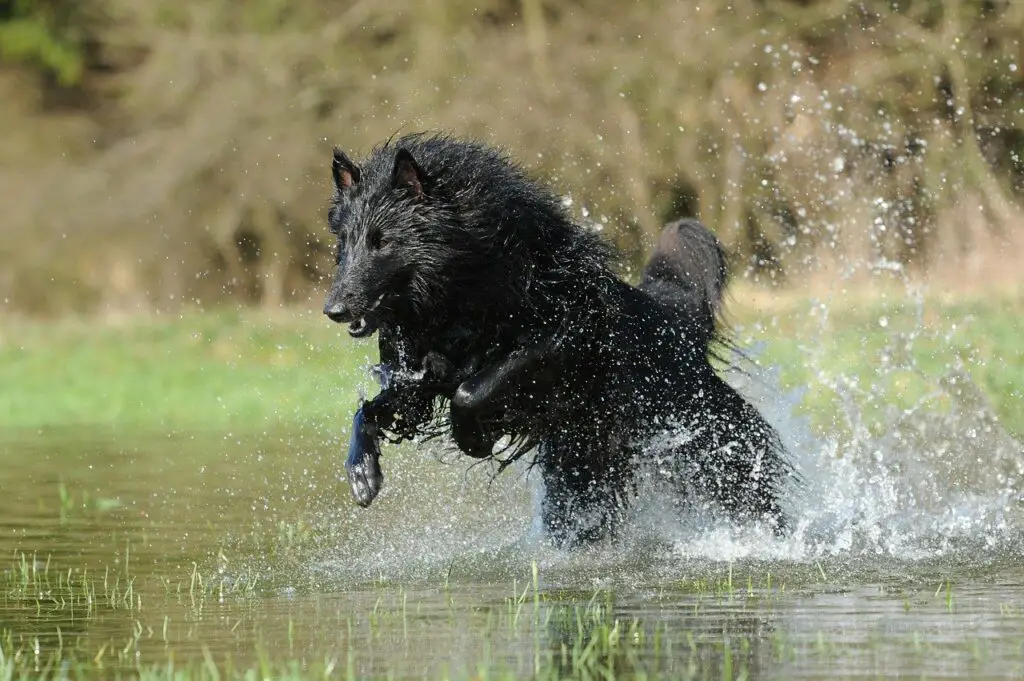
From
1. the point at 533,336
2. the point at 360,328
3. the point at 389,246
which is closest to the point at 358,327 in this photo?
the point at 360,328

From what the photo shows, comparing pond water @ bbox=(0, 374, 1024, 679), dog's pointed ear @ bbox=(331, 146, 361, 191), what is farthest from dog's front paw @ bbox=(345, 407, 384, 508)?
dog's pointed ear @ bbox=(331, 146, 361, 191)

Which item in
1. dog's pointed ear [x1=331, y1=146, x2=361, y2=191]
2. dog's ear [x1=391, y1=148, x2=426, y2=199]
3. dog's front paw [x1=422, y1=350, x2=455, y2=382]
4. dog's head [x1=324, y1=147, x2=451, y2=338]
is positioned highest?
dog's pointed ear [x1=331, y1=146, x2=361, y2=191]

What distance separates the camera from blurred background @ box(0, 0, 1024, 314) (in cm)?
1925

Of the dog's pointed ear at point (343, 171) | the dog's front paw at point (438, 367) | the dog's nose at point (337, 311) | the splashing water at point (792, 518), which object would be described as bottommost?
the splashing water at point (792, 518)

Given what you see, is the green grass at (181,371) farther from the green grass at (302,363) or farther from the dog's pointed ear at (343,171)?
the dog's pointed ear at (343,171)

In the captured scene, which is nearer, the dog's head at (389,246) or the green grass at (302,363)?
the dog's head at (389,246)

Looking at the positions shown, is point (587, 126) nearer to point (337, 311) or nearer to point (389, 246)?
point (389, 246)

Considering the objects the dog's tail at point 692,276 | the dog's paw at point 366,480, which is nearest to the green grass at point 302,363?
the dog's tail at point 692,276

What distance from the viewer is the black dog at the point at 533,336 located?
6.13 metres

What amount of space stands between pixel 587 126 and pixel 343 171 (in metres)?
14.9

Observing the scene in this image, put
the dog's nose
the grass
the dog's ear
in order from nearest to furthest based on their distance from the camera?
the grass
the dog's nose
the dog's ear

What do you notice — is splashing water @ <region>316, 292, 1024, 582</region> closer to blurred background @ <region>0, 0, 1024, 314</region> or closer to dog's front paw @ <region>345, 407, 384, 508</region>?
dog's front paw @ <region>345, 407, 384, 508</region>

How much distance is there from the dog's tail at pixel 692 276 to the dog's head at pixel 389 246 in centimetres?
140

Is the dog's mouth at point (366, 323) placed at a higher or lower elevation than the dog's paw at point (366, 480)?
higher
